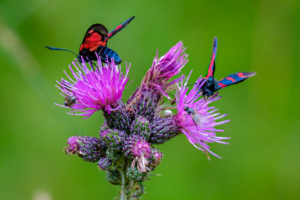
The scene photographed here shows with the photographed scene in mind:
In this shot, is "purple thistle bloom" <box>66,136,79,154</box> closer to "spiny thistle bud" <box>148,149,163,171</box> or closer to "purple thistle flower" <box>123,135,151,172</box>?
"purple thistle flower" <box>123,135,151,172</box>

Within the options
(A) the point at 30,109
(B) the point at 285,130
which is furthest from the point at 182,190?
(A) the point at 30,109

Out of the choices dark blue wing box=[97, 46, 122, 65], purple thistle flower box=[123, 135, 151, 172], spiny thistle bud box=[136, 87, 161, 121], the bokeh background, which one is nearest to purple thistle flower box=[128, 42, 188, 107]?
spiny thistle bud box=[136, 87, 161, 121]

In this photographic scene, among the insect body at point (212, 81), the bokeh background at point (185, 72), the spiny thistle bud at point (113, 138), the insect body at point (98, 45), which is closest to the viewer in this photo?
the spiny thistle bud at point (113, 138)

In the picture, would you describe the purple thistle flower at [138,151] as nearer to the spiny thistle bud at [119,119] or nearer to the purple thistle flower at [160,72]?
the spiny thistle bud at [119,119]

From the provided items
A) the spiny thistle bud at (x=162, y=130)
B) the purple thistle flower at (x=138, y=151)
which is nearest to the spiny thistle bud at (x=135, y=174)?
the purple thistle flower at (x=138, y=151)

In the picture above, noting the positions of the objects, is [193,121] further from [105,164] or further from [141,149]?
[105,164]
